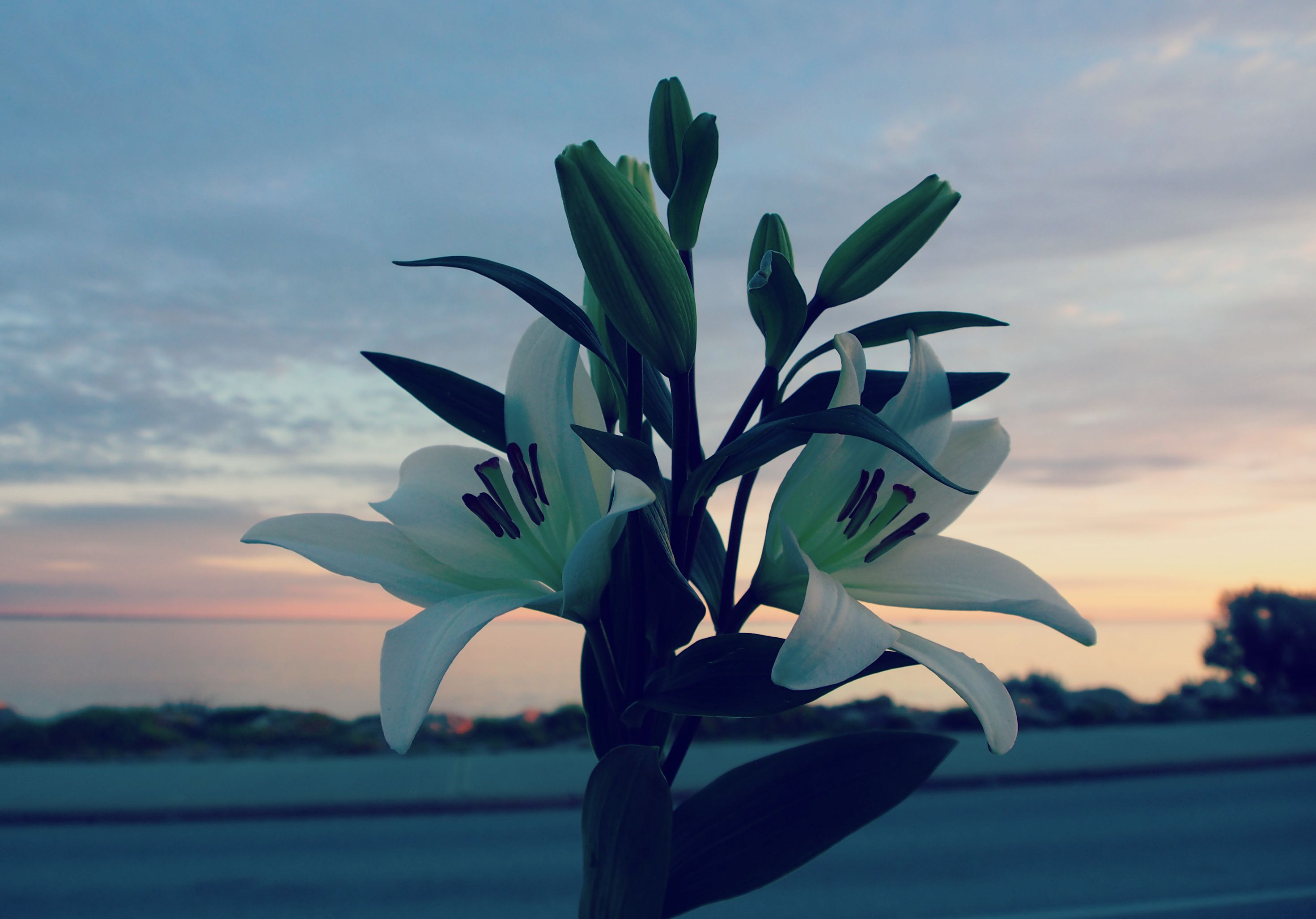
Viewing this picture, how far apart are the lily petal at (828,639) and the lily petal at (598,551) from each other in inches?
5.0

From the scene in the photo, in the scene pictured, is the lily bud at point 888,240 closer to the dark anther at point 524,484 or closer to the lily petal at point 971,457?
the lily petal at point 971,457

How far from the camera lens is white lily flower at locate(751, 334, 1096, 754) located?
2.33 feet

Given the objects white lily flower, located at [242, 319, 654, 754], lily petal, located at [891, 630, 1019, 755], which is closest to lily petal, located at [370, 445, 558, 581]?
white lily flower, located at [242, 319, 654, 754]

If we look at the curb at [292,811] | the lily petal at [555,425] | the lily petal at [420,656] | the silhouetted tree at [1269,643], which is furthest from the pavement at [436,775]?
the lily petal at [420,656]

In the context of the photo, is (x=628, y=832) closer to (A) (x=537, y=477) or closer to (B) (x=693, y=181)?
(A) (x=537, y=477)

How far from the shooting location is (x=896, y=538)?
2.57 ft

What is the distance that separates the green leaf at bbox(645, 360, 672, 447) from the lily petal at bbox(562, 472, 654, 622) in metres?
0.24

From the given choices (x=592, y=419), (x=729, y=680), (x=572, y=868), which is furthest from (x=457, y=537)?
(x=572, y=868)

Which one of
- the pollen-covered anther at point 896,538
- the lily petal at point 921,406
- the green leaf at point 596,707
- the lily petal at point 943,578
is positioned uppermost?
the lily petal at point 921,406

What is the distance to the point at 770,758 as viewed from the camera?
0.81m

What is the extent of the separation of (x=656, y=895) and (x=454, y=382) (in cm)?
46

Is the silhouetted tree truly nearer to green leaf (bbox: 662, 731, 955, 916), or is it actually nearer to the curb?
the curb

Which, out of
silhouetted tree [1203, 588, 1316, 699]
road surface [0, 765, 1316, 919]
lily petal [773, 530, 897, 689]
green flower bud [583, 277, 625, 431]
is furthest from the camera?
silhouetted tree [1203, 588, 1316, 699]

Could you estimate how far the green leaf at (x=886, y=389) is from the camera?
0.83 meters
